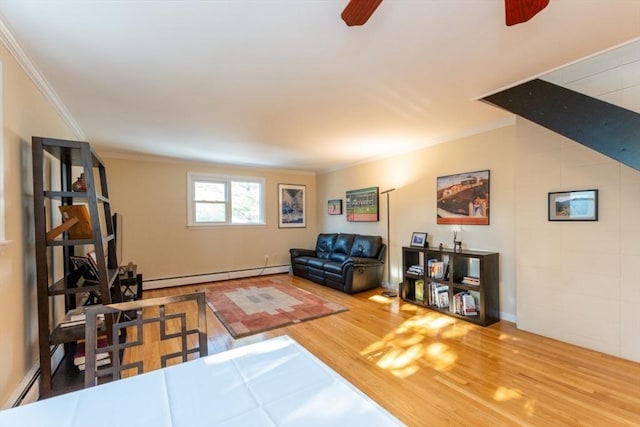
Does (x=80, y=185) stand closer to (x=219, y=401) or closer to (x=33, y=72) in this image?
(x=33, y=72)

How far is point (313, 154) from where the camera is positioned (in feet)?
16.2

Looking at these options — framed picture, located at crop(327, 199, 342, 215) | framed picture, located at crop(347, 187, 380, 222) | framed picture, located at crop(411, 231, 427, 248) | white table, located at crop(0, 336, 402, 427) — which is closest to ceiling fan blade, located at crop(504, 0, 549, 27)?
white table, located at crop(0, 336, 402, 427)

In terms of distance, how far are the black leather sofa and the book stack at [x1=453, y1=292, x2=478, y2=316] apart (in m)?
1.51

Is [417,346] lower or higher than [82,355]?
lower

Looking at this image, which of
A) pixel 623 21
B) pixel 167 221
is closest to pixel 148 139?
pixel 167 221

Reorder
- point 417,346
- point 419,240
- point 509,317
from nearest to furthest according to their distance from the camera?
point 417,346 → point 509,317 → point 419,240

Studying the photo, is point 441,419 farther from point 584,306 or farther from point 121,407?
point 584,306

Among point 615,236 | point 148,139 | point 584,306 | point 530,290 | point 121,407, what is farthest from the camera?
point 148,139

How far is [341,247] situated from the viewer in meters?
5.66

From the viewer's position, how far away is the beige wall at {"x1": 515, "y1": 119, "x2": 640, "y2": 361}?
2406mm

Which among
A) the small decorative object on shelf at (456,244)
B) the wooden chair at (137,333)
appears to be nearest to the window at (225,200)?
the small decorative object on shelf at (456,244)

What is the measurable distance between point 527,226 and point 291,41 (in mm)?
2949

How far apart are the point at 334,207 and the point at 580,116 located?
4404 millimetres

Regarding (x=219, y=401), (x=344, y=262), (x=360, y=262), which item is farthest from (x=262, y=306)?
(x=219, y=401)
